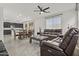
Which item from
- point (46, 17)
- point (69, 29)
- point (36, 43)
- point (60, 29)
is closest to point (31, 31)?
point (36, 43)

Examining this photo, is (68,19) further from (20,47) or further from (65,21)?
(20,47)

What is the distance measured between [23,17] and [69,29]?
31.6 inches

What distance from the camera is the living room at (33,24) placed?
1.93m

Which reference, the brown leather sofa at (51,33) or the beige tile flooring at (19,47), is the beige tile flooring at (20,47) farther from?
the brown leather sofa at (51,33)

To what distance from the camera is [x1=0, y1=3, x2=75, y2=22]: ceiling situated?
1.94 metres

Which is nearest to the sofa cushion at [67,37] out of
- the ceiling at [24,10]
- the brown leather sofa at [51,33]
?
the brown leather sofa at [51,33]

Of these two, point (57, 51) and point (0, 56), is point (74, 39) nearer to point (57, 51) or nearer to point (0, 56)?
point (57, 51)

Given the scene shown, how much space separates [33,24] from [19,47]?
0.46 meters

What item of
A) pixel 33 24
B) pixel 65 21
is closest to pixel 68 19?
pixel 65 21

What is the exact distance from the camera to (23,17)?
196cm

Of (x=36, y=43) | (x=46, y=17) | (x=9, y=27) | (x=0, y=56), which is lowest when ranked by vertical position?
(x=0, y=56)

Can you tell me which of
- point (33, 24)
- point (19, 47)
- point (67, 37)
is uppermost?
point (33, 24)

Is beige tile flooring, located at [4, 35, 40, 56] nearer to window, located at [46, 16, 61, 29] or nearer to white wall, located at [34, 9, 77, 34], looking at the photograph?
white wall, located at [34, 9, 77, 34]

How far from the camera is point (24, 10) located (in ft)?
6.39
